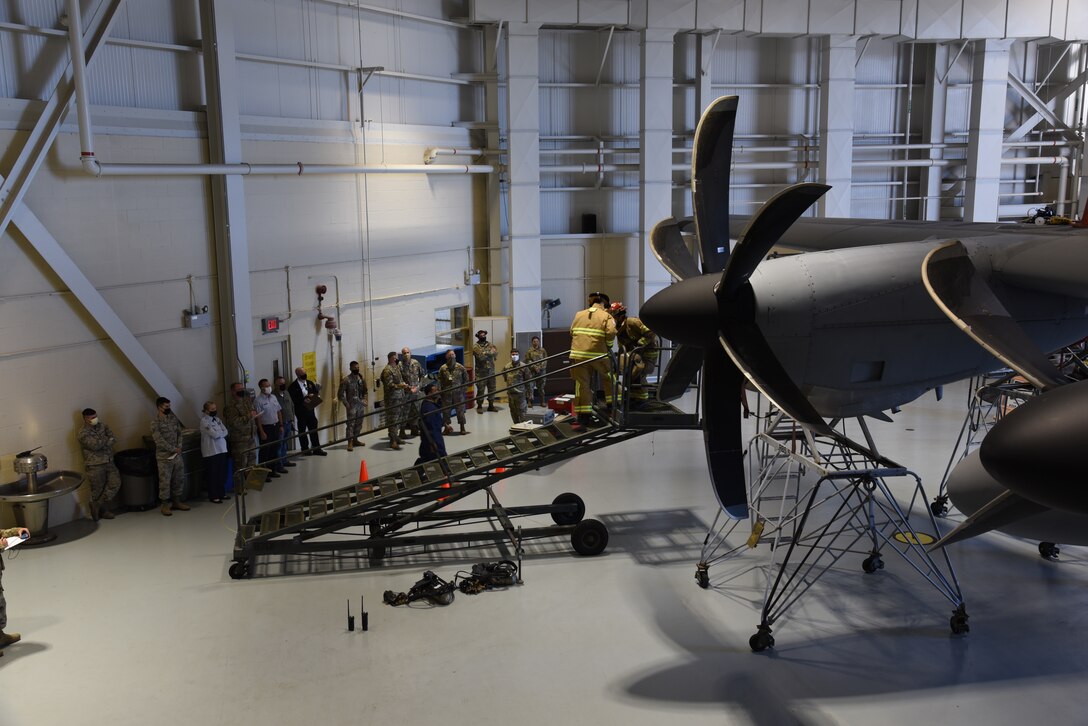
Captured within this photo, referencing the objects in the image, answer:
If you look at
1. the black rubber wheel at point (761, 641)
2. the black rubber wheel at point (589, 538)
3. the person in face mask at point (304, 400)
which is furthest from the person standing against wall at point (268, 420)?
the black rubber wheel at point (761, 641)

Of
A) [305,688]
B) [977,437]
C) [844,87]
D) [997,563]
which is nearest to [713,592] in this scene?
[997,563]

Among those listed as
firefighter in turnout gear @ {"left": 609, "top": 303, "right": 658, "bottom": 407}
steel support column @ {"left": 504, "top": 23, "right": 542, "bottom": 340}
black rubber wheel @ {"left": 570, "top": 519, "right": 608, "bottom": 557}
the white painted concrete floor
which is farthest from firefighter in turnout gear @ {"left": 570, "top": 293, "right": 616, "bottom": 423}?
steel support column @ {"left": 504, "top": 23, "right": 542, "bottom": 340}

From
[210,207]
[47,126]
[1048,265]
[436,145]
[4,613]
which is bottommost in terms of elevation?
[4,613]

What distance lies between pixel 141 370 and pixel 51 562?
142 inches

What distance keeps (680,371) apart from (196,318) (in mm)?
9237

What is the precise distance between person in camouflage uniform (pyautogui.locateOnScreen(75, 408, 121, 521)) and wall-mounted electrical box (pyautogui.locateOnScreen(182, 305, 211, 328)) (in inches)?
91.0

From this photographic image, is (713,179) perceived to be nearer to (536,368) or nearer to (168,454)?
(168,454)

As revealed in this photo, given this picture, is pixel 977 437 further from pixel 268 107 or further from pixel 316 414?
pixel 268 107

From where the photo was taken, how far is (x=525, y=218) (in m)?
22.3

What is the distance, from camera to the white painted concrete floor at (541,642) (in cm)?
927

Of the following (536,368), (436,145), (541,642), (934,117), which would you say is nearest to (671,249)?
(541,642)

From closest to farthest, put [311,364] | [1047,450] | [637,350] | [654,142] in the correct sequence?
[1047,450] < [637,350] < [311,364] < [654,142]

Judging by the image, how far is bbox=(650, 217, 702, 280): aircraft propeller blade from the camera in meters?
11.7

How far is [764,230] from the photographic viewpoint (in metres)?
8.50
